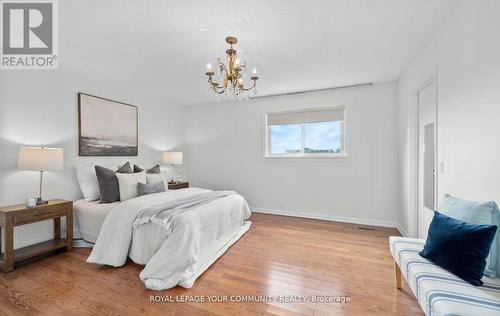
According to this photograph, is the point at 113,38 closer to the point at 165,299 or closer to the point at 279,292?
the point at 165,299

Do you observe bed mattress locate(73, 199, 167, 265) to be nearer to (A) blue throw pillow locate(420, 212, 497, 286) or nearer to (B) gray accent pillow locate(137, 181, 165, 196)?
(B) gray accent pillow locate(137, 181, 165, 196)

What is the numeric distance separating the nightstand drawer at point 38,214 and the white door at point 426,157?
429 cm

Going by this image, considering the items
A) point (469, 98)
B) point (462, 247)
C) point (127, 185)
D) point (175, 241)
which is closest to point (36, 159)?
point (127, 185)

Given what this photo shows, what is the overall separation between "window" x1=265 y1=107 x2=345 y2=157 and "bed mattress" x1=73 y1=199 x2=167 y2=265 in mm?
2815

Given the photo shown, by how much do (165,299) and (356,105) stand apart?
155 inches

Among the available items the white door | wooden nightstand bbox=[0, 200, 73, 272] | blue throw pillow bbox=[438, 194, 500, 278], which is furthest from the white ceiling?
wooden nightstand bbox=[0, 200, 73, 272]

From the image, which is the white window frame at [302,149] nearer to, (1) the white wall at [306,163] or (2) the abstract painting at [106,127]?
(1) the white wall at [306,163]

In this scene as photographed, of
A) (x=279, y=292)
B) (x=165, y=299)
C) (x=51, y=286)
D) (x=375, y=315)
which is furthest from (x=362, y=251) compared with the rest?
(x=51, y=286)

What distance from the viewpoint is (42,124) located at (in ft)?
9.27

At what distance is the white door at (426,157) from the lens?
240 centimetres

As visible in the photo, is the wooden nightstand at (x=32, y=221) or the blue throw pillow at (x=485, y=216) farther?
the wooden nightstand at (x=32, y=221)

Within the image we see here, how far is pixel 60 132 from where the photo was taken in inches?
118

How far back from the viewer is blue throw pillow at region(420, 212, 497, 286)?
1.28 metres

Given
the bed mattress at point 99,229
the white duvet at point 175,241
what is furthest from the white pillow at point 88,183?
the white duvet at point 175,241
